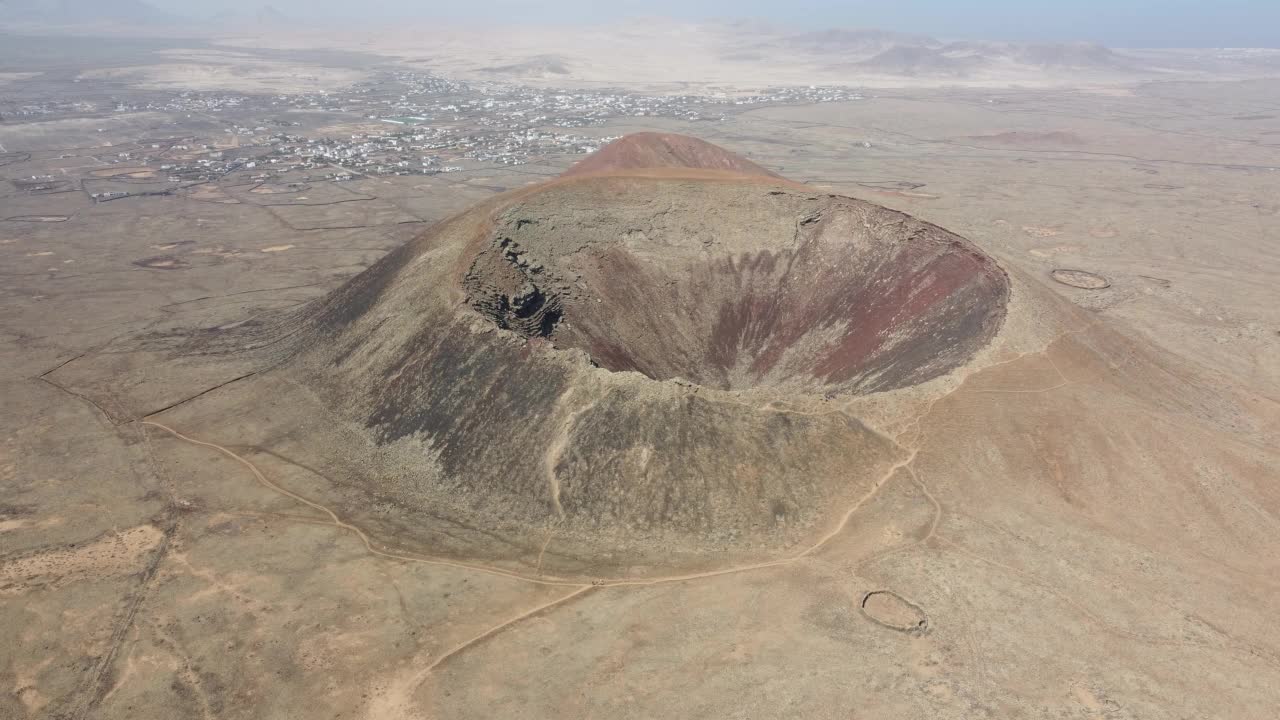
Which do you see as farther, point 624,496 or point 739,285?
point 739,285

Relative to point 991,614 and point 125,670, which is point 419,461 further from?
point 991,614

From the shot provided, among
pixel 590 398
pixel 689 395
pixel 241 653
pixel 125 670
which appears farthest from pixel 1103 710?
pixel 125 670

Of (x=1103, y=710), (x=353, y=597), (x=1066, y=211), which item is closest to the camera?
(x=1103, y=710)

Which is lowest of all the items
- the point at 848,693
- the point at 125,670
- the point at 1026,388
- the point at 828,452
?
the point at 125,670

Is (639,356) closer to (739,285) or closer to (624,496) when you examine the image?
(739,285)

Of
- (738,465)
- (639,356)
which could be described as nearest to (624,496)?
(738,465)

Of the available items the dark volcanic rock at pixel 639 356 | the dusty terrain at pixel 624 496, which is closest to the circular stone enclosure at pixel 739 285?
the dark volcanic rock at pixel 639 356
